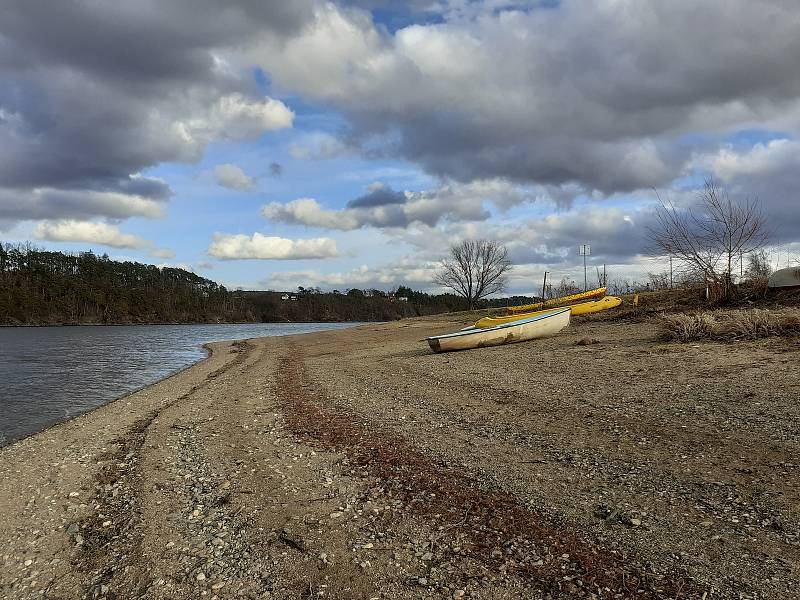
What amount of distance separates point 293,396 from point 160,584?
26.1 feet

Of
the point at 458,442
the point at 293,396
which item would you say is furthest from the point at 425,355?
the point at 458,442

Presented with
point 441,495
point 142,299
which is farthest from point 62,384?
point 142,299

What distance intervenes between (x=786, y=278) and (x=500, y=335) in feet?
33.3

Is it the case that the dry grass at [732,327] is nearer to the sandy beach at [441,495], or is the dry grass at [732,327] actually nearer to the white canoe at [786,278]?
the sandy beach at [441,495]

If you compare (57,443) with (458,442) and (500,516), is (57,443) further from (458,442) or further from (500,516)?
(500,516)

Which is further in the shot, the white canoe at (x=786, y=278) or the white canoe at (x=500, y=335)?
the white canoe at (x=786, y=278)

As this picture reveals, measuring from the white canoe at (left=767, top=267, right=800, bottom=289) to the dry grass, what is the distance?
6301 millimetres

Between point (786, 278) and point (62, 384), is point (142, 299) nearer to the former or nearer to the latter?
point (62, 384)

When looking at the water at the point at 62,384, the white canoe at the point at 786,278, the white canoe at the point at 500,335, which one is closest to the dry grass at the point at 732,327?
the white canoe at the point at 500,335

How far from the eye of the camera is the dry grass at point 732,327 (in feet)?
40.2

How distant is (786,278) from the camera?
60.6ft

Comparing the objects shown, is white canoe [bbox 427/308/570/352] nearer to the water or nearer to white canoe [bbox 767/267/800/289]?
white canoe [bbox 767/267/800/289]

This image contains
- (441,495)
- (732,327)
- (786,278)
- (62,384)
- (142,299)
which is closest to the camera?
(441,495)

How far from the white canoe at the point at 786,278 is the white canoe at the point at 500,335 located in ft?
24.8
